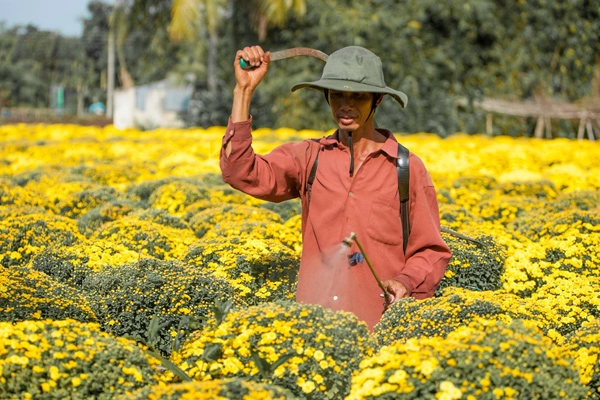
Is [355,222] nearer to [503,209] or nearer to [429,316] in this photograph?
[429,316]

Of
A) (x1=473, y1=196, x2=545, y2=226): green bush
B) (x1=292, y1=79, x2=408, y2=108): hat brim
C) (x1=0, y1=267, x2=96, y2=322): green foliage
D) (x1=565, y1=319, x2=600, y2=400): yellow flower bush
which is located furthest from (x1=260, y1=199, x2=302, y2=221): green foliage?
(x1=292, y1=79, x2=408, y2=108): hat brim

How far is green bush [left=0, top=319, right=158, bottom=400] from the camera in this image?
11.5ft

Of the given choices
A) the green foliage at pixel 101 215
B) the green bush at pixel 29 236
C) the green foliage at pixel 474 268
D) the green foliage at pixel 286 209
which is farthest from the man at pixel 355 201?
the green foliage at pixel 286 209

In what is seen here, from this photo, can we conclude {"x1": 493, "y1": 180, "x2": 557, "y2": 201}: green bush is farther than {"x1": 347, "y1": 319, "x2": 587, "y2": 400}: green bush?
Yes

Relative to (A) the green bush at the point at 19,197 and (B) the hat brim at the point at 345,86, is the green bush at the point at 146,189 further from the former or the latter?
(B) the hat brim at the point at 345,86

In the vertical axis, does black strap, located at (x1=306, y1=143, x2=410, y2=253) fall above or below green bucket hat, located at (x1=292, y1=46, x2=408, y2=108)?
below

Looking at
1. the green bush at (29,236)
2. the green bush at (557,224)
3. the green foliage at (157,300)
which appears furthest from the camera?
the green bush at (557,224)

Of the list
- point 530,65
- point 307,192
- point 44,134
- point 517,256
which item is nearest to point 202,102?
point 44,134

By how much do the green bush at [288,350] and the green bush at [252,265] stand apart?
4.66 feet

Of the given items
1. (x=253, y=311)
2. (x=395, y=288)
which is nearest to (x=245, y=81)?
(x=253, y=311)

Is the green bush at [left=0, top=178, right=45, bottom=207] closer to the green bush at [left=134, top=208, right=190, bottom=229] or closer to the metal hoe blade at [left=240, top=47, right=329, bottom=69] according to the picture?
the green bush at [left=134, top=208, right=190, bottom=229]

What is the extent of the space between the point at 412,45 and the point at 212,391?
25491 mm

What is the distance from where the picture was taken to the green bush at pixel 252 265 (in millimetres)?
5648

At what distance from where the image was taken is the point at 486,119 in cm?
3053
